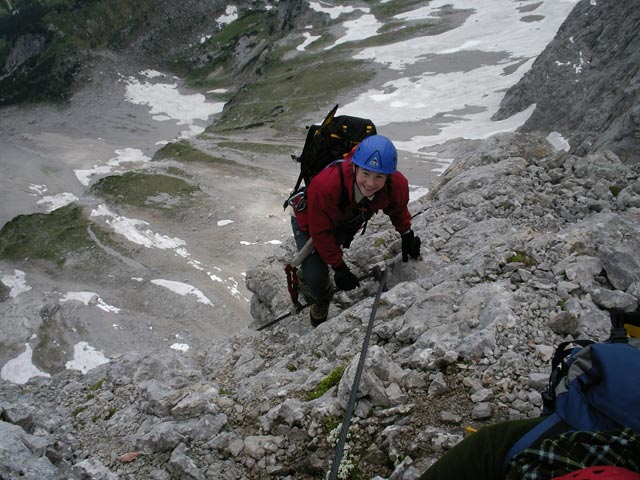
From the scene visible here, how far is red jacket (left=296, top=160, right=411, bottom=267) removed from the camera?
20.7ft

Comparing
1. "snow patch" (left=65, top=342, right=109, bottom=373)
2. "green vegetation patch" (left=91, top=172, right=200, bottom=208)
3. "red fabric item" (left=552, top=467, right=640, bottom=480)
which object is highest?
"red fabric item" (left=552, top=467, right=640, bottom=480)

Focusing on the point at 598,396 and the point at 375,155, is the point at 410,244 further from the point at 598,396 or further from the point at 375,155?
the point at 598,396

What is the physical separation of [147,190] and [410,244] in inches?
1507

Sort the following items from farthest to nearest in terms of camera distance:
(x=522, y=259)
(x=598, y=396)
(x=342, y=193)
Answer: (x=522, y=259) < (x=342, y=193) < (x=598, y=396)

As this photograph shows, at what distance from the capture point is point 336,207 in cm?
644

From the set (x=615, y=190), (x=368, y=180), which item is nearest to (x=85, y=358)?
(x=368, y=180)

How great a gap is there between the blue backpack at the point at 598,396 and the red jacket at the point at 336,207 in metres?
4.34

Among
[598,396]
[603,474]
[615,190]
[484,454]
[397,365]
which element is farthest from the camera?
[615,190]

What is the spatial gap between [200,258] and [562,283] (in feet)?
91.6

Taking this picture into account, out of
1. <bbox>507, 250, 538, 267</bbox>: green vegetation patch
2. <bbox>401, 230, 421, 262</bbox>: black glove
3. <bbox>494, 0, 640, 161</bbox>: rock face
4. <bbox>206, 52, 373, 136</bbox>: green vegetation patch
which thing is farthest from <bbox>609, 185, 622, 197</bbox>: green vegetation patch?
<bbox>206, 52, 373, 136</bbox>: green vegetation patch

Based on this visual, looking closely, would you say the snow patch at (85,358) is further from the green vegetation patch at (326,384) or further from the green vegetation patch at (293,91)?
the green vegetation patch at (293,91)

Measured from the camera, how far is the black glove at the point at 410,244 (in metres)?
8.18

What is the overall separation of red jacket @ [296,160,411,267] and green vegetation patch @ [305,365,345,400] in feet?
6.55

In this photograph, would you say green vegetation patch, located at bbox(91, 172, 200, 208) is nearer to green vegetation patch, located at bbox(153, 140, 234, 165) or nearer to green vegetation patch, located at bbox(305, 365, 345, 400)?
green vegetation patch, located at bbox(153, 140, 234, 165)
